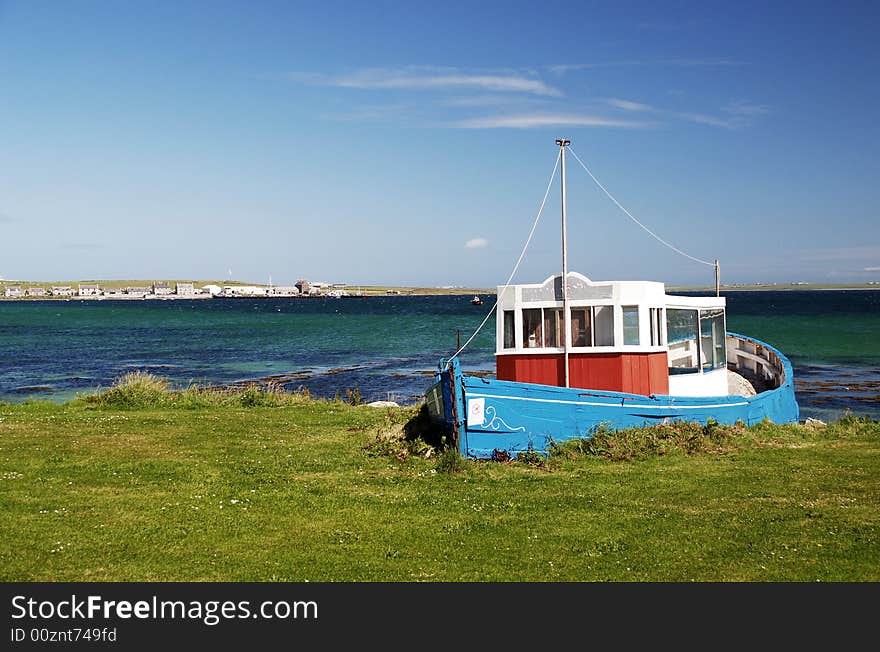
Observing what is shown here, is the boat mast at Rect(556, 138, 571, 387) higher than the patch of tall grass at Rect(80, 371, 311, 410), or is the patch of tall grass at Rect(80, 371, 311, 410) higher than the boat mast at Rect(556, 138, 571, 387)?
the boat mast at Rect(556, 138, 571, 387)

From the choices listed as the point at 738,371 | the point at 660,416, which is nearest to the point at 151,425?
the point at 660,416

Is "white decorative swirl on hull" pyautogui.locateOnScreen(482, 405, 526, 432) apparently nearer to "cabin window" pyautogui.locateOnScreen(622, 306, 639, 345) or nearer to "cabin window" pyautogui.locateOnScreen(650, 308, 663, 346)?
"cabin window" pyautogui.locateOnScreen(622, 306, 639, 345)

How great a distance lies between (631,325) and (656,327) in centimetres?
90

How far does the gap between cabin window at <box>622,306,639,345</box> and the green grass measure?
8.60 ft

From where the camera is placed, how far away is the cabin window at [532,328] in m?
20.7

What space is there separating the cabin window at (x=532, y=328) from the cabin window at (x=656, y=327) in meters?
3.09

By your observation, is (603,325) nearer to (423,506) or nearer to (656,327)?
(656,327)

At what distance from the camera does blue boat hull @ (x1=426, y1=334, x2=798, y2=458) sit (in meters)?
18.0

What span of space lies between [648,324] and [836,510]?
25.5 feet

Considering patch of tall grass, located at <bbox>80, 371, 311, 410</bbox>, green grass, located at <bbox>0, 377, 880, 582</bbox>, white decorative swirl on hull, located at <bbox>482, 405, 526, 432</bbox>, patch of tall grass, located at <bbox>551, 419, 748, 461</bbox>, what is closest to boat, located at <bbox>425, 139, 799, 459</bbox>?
white decorative swirl on hull, located at <bbox>482, 405, 526, 432</bbox>

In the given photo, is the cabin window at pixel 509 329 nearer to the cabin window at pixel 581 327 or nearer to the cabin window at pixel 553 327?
the cabin window at pixel 553 327

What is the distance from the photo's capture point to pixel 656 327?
20.7 metres

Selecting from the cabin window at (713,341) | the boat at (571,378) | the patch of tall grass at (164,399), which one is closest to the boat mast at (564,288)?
the boat at (571,378)

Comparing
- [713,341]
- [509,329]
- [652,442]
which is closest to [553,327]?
[509,329]
